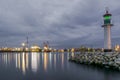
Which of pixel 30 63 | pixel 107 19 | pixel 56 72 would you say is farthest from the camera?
pixel 107 19

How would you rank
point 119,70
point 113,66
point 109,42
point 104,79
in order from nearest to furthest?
point 104,79 < point 119,70 < point 113,66 < point 109,42

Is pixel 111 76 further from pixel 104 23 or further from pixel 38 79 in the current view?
pixel 104 23

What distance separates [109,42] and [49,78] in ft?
131

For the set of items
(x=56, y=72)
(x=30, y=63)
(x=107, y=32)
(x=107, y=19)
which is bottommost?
(x=30, y=63)

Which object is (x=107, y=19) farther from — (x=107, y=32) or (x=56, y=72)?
(x=56, y=72)

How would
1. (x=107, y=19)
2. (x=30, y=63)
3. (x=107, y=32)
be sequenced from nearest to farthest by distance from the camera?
1. (x=30, y=63)
2. (x=107, y=32)
3. (x=107, y=19)

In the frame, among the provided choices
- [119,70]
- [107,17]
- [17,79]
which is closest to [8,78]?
[17,79]

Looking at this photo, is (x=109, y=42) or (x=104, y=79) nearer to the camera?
(x=104, y=79)

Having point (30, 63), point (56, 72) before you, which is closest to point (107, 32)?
point (30, 63)

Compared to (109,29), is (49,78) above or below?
below

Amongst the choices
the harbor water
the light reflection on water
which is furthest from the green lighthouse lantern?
the harbor water

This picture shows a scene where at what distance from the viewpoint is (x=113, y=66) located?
35719mm

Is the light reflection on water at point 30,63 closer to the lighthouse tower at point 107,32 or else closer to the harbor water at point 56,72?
the harbor water at point 56,72

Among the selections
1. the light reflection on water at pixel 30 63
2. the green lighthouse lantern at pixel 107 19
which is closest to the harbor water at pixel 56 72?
the light reflection on water at pixel 30 63
